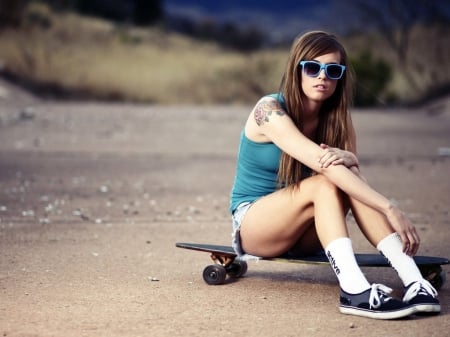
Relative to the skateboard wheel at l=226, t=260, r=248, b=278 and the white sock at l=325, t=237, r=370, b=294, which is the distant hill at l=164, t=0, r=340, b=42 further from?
the white sock at l=325, t=237, r=370, b=294

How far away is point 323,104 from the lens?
576 centimetres

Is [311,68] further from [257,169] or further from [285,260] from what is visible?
[285,260]

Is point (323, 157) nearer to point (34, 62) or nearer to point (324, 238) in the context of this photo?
point (324, 238)

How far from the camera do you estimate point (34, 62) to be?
97.2 feet

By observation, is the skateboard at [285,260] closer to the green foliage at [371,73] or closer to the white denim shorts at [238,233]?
the white denim shorts at [238,233]

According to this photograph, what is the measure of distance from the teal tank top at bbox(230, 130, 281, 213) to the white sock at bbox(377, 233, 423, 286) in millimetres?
790

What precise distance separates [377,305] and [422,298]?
228mm

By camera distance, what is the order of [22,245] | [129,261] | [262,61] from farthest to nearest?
[262,61]
[22,245]
[129,261]

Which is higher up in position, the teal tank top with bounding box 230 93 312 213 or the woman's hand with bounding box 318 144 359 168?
the woman's hand with bounding box 318 144 359 168

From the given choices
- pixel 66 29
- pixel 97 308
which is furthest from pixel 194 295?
pixel 66 29

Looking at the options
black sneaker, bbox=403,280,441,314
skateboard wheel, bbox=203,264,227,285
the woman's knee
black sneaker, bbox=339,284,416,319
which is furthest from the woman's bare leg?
black sneaker, bbox=403,280,441,314

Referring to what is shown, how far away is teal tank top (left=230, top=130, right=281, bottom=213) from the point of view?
18.6 feet

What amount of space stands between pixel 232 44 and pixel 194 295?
36631 millimetres

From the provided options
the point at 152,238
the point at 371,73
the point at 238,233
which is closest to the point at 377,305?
the point at 238,233
